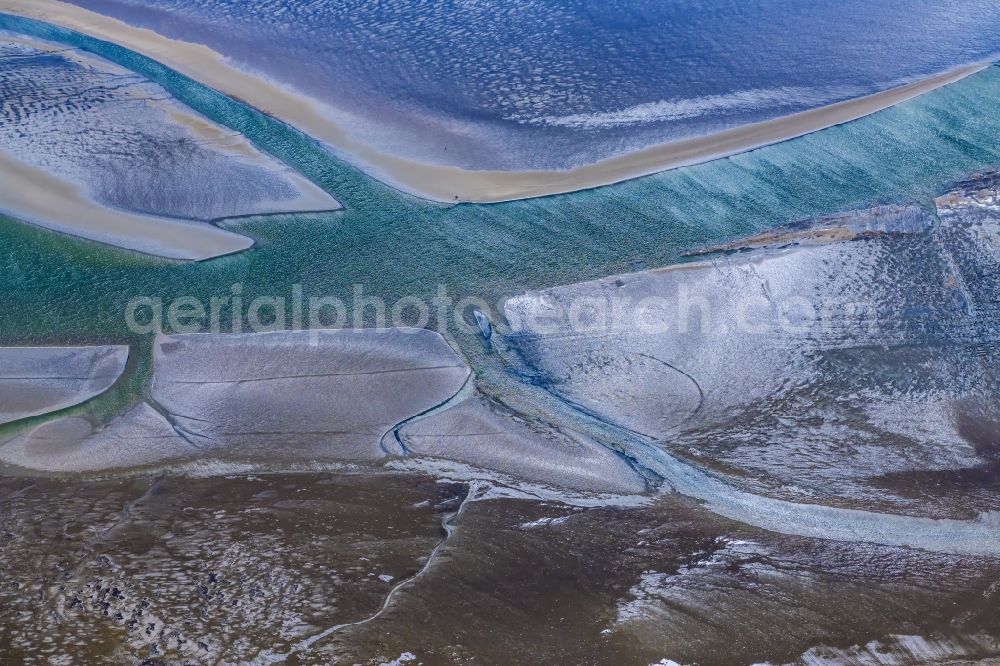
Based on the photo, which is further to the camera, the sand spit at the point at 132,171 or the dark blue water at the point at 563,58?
the dark blue water at the point at 563,58

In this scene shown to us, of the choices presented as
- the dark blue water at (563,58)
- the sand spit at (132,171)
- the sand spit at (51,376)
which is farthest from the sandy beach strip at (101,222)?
the dark blue water at (563,58)

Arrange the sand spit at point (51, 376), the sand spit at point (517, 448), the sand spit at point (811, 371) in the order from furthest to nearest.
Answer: the sand spit at point (51, 376) < the sand spit at point (517, 448) < the sand spit at point (811, 371)

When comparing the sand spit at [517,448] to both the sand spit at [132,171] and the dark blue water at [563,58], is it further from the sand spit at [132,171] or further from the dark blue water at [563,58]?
the dark blue water at [563,58]

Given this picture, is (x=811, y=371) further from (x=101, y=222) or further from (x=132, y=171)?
(x=132, y=171)

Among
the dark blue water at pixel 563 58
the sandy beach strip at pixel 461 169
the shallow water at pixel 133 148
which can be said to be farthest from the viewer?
the dark blue water at pixel 563 58

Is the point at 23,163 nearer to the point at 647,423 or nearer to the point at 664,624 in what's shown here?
the point at 647,423

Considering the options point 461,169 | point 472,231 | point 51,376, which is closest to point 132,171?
point 51,376

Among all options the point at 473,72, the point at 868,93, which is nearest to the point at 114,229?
the point at 473,72
